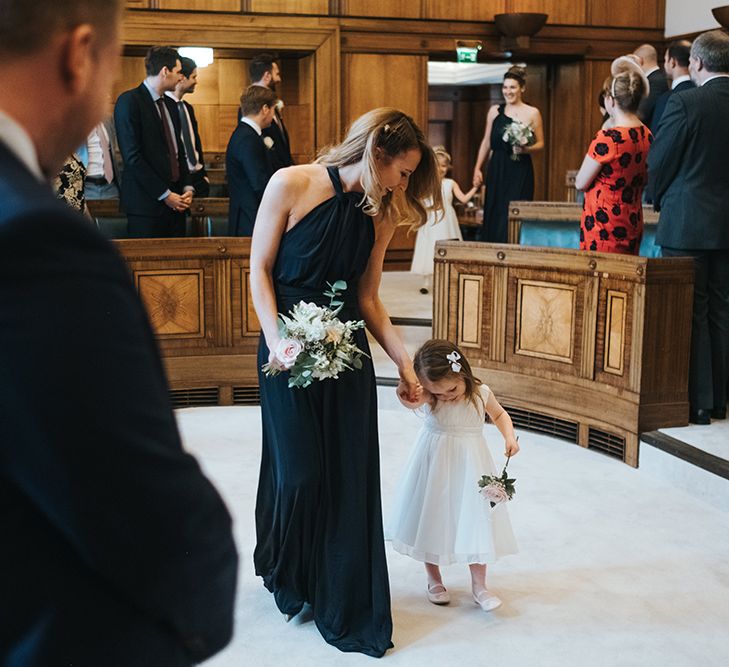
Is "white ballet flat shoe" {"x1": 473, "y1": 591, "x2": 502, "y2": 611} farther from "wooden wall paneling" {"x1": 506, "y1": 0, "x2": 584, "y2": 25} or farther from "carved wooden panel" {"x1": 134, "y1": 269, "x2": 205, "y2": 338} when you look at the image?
"wooden wall paneling" {"x1": 506, "y1": 0, "x2": 584, "y2": 25}

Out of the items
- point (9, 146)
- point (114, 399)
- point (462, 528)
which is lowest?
point (462, 528)

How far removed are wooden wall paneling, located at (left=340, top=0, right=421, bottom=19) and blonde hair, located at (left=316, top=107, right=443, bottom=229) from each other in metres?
8.75

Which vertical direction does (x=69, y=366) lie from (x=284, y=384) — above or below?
above

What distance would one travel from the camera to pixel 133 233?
299 inches

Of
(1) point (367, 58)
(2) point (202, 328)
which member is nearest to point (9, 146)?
(2) point (202, 328)

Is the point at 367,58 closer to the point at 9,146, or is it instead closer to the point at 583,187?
the point at 583,187

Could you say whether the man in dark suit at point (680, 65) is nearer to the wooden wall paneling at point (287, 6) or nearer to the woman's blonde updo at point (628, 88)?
the woman's blonde updo at point (628, 88)

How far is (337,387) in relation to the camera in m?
3.66

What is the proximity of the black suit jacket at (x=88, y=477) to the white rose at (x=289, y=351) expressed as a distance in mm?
2257

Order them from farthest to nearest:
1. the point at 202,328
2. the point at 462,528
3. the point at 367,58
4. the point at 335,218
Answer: the point at 367,58 < the point at 202,328 < the point at 462,528 < the point at 335,218

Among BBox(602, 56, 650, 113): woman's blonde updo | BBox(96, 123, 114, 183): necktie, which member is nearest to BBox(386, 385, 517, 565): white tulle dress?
BBox(602, 56, 650, 113): woman's blonde updo

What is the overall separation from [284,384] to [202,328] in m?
3.93

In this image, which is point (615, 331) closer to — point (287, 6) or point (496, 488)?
point (496, 488)

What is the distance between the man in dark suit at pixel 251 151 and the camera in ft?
24.3
